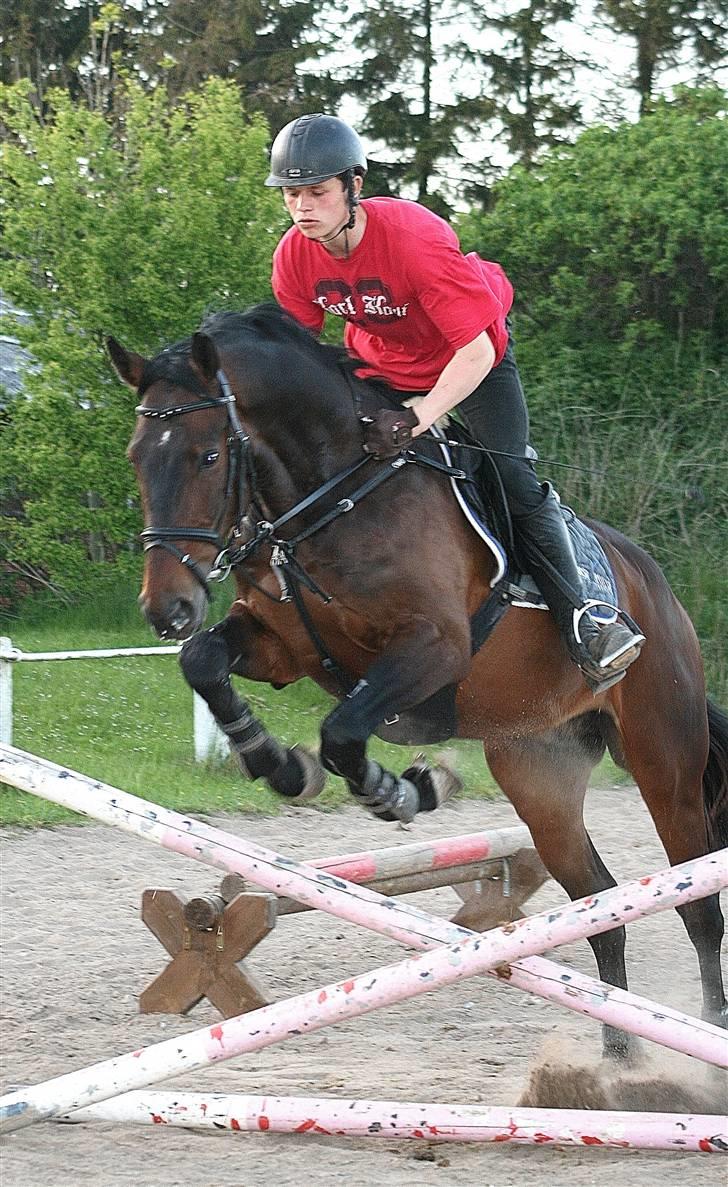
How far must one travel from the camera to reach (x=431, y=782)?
413cm

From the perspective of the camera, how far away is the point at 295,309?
12.8ft

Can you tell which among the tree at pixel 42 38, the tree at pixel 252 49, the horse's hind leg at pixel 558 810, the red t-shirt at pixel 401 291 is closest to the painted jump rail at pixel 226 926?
the horse's hind leg at pixel 558 810

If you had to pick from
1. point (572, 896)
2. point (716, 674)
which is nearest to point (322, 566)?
point (572, 896)

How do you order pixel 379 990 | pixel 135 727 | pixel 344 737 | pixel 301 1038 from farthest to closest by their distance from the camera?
1. pixel 135 727
2. pixel 301 1038
3. pixel 344 737
4. pixel 379 990

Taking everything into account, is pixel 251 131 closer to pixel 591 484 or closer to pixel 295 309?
pixel 591 484

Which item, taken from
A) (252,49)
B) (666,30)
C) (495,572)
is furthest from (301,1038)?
(252,49)

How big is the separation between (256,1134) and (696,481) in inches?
367

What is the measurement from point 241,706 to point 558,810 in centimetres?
139

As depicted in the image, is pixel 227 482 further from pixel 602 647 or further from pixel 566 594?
pixel 602 647

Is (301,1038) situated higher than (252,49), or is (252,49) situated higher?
(252,49)

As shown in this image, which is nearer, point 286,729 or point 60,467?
point 286,729

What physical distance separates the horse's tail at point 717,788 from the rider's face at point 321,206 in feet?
7.66

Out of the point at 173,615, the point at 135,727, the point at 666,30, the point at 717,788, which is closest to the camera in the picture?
the point at 173,615

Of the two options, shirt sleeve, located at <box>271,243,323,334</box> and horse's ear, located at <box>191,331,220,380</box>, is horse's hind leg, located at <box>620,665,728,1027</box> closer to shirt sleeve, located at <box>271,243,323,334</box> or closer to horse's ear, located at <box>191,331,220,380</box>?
shirt sleeve, located at <box>271,243,323,334</box>
